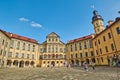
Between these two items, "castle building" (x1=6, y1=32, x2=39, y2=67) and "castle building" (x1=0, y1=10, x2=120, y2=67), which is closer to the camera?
"castle building" (x1=0, y1=10, x2=120, y2=67)

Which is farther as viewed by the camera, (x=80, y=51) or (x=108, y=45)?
(x=80, y=51)

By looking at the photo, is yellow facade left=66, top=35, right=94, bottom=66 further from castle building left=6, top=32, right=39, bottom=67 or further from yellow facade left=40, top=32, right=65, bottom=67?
castle building left=6, top=32, right=39, bottom=67

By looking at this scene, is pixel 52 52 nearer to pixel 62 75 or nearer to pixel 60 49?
pixel 60 49

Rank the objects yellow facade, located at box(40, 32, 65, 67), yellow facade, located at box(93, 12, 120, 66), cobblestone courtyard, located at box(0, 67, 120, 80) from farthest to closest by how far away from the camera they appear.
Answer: yellow facade, located at box(40, 32, 65, 67) < yellow facade, located at box(93, 12, 120, 66) < cobblestone courtyard, located at box(0, 67, 120, 80)

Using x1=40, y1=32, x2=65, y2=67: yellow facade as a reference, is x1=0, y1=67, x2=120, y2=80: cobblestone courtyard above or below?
below

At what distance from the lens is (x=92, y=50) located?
45625 millimetres

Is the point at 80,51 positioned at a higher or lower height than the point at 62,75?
higher

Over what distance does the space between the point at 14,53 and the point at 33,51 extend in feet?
32.9

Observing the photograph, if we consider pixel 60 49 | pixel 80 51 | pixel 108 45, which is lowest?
pixel 80 51

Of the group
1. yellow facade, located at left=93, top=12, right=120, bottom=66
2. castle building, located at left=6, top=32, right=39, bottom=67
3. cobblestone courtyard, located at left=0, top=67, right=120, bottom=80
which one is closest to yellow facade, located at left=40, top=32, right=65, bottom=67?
castle building, located at left=6, top=32, right=39, bottom=67

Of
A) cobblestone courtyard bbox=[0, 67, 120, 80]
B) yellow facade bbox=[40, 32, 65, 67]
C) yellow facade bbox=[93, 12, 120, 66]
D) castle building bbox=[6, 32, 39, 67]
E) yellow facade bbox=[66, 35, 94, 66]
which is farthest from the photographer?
yellow facade bbox=[40, 32, 65, 67]

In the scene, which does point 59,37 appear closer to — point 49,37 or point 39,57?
point 49,37

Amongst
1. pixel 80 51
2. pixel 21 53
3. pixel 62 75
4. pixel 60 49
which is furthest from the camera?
pixel 60 49

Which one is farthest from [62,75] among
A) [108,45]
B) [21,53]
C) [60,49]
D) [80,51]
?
[60,49]
